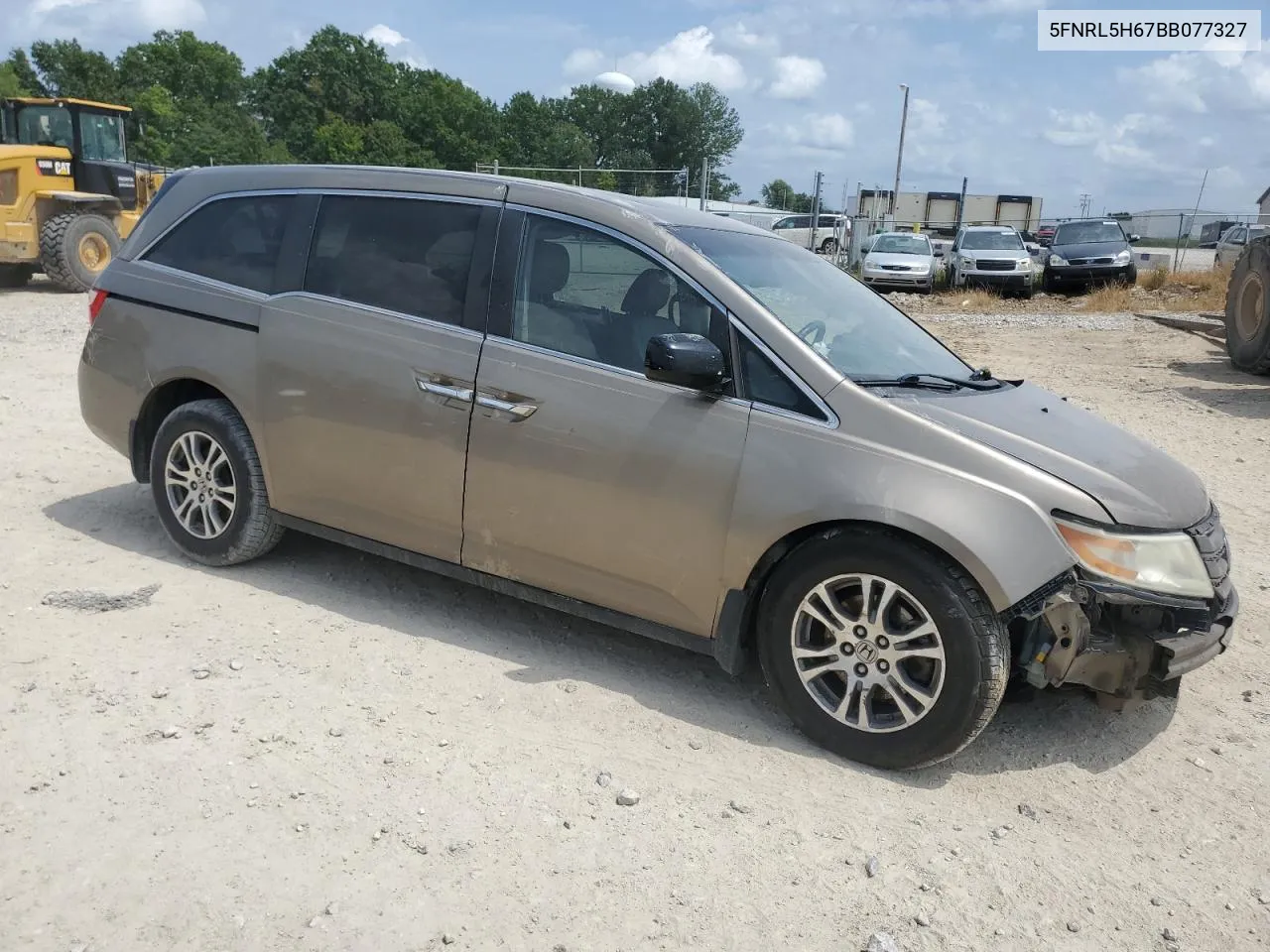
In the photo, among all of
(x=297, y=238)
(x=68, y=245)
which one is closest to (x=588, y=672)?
(x=297, y=238)

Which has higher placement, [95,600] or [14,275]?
[14,275]

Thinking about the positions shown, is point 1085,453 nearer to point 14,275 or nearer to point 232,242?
point 232,242

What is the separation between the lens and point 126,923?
96.5 inches

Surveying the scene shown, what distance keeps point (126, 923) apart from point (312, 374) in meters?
2.34

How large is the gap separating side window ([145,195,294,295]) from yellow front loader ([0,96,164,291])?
12225 mm

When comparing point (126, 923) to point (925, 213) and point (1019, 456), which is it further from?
point (925, 213)

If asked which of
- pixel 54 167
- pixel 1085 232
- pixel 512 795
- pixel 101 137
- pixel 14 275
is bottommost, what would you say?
pixel 512 795

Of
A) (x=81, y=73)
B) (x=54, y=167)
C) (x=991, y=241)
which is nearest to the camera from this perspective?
(x=54, y=167)

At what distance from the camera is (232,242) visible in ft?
15.2

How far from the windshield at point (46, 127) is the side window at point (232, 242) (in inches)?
595

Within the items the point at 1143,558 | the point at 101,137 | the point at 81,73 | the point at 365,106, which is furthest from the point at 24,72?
the point at 1143,558

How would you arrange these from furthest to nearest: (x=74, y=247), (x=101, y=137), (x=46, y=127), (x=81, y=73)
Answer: (x=81, y=73)
(x=101, y=137)
(x=46, y=127)
(x=74, y=247)

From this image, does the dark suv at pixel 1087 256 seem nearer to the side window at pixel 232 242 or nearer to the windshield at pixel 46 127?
the windshield at pixel 46 127

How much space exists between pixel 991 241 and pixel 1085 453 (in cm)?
2129
